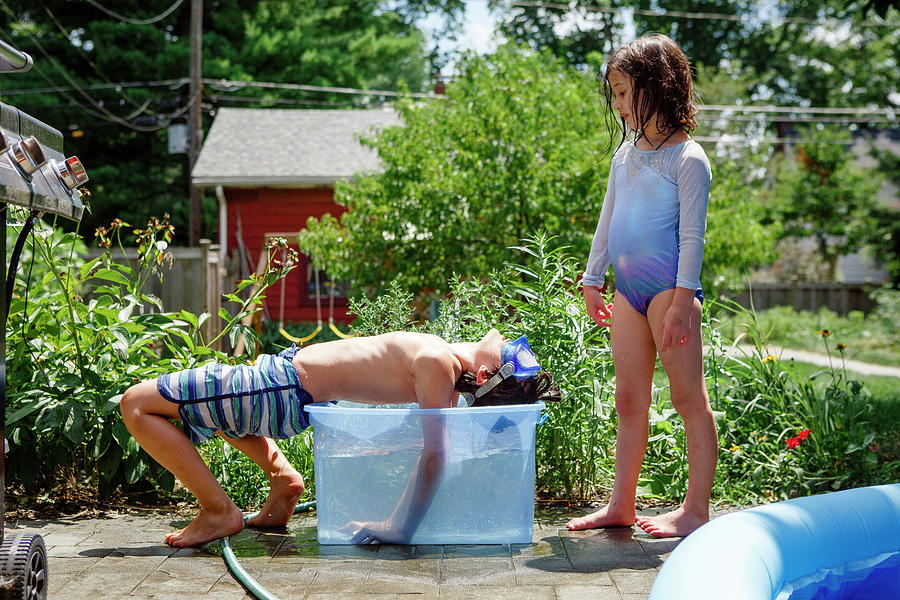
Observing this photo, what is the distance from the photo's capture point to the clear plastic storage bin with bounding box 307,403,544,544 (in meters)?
2.54

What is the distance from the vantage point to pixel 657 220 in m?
2.62

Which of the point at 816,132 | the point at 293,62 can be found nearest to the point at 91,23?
the point at 293,62

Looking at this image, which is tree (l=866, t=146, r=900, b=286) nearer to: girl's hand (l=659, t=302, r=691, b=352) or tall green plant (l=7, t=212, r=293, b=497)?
girl's hand (l=659, t=302, r=691, b=352)

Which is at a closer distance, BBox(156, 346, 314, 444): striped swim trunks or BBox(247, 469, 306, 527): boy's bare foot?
BBox(156, 346, 314, 444): striped swim trunks

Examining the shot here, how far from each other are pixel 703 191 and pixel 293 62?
1909cm

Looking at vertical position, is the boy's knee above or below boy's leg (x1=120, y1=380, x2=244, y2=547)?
above

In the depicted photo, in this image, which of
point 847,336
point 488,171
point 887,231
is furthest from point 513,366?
point 887,231

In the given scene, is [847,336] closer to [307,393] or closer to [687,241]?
[687,241]

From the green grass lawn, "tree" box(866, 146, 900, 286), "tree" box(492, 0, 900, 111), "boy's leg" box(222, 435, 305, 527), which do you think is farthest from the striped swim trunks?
"tree" box(492, 0, 900, 111)

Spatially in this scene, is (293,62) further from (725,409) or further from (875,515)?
(875,515)

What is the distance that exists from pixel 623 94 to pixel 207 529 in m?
1.87

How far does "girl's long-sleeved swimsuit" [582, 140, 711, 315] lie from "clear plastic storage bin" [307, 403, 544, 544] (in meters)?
0.54

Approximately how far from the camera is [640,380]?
109 inches

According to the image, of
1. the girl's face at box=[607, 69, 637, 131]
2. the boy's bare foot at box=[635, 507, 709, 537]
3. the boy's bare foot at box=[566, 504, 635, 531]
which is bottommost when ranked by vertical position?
the boy's bare foot at box=[566, 504, 635, 531]
